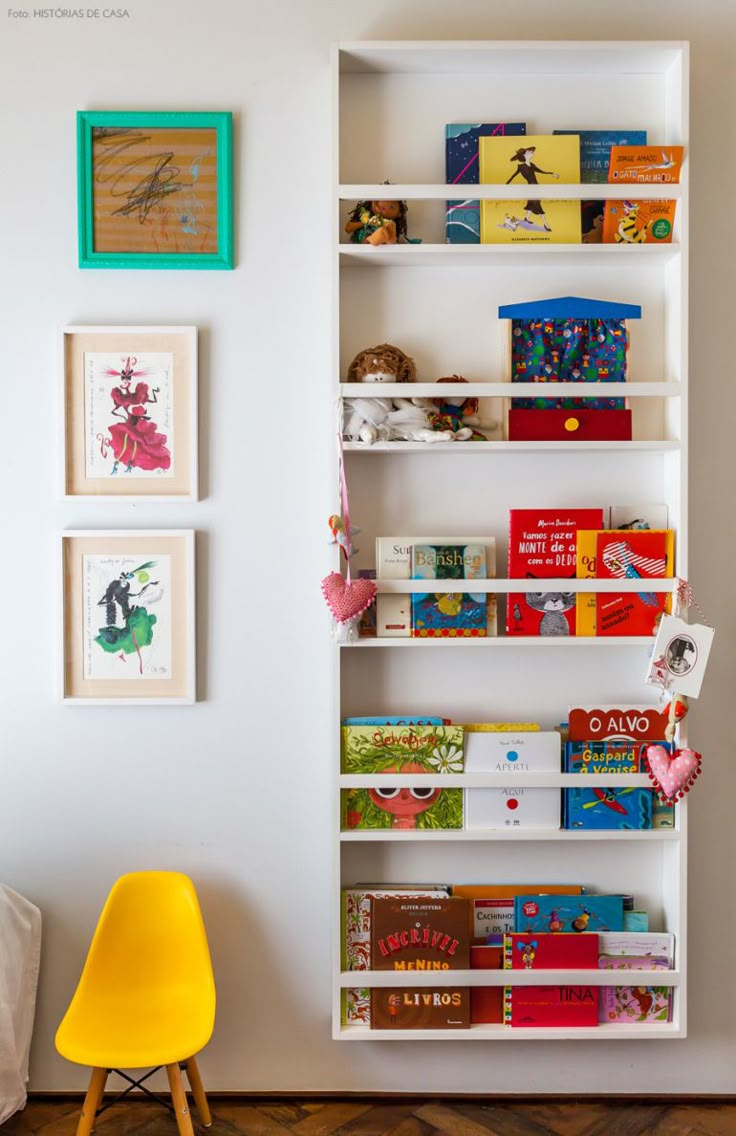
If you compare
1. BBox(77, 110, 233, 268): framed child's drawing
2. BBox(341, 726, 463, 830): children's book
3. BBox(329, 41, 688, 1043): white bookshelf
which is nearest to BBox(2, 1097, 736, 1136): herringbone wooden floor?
BBox(329, 41, 688, 1043): white bookshelf

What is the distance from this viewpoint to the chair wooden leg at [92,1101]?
1867 mm

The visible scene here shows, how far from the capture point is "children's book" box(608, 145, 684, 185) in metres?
2.03

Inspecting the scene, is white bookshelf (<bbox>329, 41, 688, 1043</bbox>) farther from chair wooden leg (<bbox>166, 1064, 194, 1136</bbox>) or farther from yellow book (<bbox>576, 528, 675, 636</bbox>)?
chair wooden leg (<bbox>166, 1064, 194, 1136</bbox>)

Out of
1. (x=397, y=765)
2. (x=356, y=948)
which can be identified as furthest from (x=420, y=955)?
(x=397, y=765)

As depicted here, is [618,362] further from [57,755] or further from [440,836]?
[57,755]

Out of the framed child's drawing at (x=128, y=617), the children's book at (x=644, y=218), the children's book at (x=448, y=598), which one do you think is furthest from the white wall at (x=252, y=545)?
the children's book at (x=448, y=598)

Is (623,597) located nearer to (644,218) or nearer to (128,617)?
(644,218)

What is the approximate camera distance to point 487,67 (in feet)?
6.93

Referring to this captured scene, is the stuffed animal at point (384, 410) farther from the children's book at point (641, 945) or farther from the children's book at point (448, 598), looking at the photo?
the children's book at point (641, 945)

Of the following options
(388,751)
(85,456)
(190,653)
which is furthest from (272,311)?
(388,751)

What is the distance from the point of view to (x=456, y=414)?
6.96 ft

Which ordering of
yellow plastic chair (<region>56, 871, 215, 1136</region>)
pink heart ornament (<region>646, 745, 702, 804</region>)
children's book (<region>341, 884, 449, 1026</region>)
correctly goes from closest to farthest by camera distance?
yellow plastic chair (<region>56, 871, 215, 1136</region>) → pink heart ornament (<region>646, 745, 702, 804</region>) → children's book (<region>341, 884, 449, 1026</region>)

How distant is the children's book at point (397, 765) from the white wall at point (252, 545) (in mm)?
135

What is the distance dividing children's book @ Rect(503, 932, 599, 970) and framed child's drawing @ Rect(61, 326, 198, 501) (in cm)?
124
